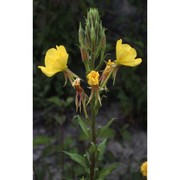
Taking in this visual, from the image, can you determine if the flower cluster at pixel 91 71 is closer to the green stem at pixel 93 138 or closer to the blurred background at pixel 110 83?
the green stem at pixel 93 138

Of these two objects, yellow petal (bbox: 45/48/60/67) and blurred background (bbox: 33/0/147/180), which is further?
blurred background (bbox: 33/0/147/180)

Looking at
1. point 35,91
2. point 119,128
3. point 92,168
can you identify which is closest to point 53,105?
point 35,91

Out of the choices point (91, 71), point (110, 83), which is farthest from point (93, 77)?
point (110, 83)

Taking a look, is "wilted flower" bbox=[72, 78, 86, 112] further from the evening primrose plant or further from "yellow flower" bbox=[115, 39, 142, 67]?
"yellow flower" bbox=[115, 39, 142, 67]

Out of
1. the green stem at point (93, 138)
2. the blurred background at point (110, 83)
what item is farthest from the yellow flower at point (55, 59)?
the blurred background at point (110, 83)

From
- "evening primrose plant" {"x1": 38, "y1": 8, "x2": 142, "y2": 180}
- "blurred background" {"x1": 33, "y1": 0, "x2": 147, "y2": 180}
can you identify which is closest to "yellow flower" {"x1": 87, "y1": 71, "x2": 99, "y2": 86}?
"evening primrose plant" {"x1": 38, "y1": 8, "x2": 142, "y2": 180}
